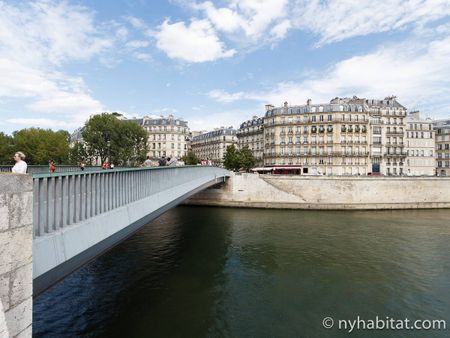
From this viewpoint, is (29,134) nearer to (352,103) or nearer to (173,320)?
(173,320)

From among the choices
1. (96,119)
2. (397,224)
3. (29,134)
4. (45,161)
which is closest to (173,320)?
(397,224)

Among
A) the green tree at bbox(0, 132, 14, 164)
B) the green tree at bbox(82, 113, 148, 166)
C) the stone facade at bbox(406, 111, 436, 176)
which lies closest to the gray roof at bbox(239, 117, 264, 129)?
the green tree at bbox(82, 113, 148, 166)

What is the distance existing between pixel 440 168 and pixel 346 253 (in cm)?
6193

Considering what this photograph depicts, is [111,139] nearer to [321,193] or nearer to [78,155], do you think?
[78,155]

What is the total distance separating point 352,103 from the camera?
56.2 m

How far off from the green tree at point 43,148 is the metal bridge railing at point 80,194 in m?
44.3

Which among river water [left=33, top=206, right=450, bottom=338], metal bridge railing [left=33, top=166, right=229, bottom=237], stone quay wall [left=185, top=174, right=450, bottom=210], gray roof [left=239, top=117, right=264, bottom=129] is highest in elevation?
gray roof [left=239, top=117, right=264, bottom=129]

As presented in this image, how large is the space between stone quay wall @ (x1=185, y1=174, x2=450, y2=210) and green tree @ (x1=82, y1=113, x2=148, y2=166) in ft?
43.6

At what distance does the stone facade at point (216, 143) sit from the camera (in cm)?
7450

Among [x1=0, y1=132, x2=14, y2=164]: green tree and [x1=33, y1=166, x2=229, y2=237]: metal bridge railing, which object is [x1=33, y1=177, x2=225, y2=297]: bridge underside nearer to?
[x1=33, y1=166, x2=229, y2=237]: metal bridge railing

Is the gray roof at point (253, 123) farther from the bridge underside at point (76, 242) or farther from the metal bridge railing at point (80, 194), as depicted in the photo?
the bridge underside at point (76, 242)

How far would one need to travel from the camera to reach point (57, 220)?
5.00 m

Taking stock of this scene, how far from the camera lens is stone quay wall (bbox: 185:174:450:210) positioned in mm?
36688

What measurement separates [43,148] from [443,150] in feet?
259
